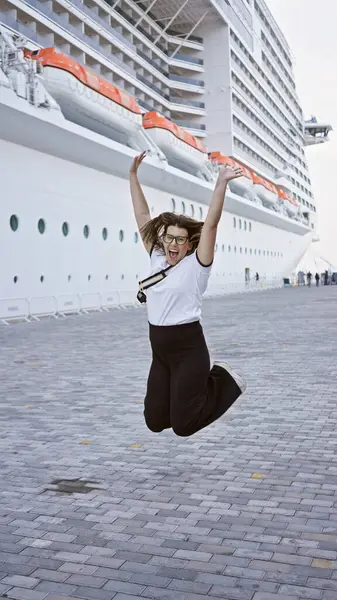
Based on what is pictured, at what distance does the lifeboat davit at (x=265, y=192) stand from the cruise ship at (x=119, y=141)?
23 centimetres

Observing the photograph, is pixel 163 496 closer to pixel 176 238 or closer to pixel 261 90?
pixel 176 238

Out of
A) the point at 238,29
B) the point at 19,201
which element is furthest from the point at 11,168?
the point at 238,29

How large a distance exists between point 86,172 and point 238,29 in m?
36.4

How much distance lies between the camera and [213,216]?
11.2ft

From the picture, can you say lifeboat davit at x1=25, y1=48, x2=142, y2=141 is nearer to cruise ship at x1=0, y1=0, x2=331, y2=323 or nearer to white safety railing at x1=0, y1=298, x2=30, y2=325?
cruise ship at x1=0, y1=0, x2=331, y2=323

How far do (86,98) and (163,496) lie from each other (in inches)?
862

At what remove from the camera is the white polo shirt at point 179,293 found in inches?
143

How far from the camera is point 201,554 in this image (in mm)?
3074

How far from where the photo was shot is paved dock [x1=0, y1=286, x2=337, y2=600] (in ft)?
9.30

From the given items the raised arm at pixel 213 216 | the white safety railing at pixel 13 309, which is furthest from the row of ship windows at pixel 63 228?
the raised arm at pixel 213 216

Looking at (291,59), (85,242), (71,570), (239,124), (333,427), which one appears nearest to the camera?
(71,570)

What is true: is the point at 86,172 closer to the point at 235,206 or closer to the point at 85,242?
the point at 85,242

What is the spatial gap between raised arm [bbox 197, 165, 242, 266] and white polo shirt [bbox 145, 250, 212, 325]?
96mm

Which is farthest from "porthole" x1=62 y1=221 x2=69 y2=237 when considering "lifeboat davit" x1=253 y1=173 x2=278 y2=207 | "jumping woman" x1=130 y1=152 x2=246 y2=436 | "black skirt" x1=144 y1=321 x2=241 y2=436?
"lifeboat davit" x1=253 y1=173 x2=278 y2=207
